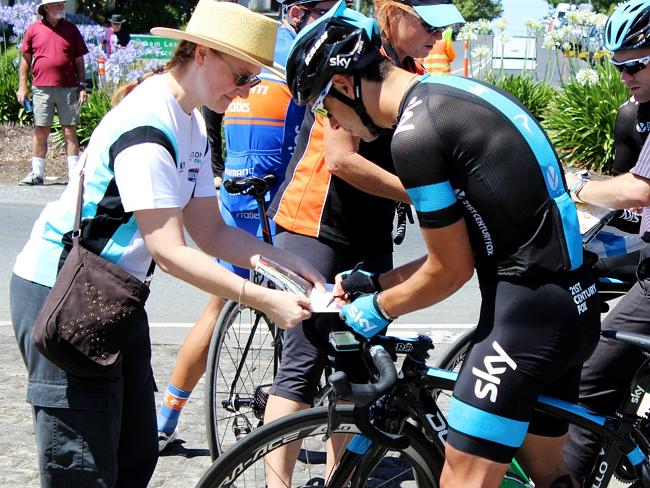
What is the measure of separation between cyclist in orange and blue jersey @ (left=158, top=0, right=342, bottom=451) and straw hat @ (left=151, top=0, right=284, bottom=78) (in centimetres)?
149

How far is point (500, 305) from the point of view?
10.0 feet

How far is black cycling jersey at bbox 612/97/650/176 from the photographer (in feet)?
14.6

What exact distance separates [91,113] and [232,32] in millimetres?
12209

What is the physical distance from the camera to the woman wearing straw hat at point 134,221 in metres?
3.15

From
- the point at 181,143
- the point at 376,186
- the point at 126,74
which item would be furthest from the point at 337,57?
the point at 126,74

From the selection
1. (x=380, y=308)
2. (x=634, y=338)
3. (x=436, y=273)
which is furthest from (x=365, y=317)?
(x=634, y=338)

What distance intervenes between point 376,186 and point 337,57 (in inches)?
44.2

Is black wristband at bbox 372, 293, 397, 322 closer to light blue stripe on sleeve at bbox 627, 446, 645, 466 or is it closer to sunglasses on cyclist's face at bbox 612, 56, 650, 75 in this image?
light blue stripe on sleeve at bbox 627, 446, 645, 466

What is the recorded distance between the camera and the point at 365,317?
3240mm

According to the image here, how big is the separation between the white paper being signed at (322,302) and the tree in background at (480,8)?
77284 mm

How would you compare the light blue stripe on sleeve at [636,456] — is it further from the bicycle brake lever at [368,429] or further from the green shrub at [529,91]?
the green shrub at [529,91]

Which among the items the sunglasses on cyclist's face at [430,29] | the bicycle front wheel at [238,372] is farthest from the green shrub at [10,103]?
the sunglasses on cyclist's face at [430,29]

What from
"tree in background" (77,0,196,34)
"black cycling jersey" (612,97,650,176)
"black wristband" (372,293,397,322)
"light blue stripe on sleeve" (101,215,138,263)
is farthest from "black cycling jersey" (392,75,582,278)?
"tree in background" (77,0,196,34)

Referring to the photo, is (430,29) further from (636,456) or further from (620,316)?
(636,456)
